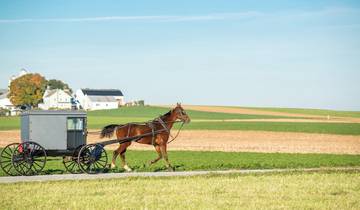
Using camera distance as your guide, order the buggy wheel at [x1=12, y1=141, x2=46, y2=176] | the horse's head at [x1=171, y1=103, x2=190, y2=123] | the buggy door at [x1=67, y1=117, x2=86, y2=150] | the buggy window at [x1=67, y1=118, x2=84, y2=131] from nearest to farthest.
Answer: the buggy wheel at [x1=12, y1=141, x2=46, y2=176] < the buggy door at [x1=67, y1=117, x2=86, y2=150] < the buggy window at [x1=67, y1=118, x2=84, y2=131] < the horse's head at [x1=171, y1=103, x2=190, y2=123]

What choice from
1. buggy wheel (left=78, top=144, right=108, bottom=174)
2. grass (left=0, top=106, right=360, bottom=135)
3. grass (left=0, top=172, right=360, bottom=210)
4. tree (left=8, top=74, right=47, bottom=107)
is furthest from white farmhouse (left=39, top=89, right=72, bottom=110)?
grass (left=0, top=172, right=360, bottom=210)

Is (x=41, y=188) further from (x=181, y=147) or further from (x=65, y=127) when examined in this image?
(x=181, y=147)

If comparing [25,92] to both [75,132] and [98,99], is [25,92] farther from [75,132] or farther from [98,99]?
[75,132]

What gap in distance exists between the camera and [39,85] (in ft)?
430

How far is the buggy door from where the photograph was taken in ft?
69.5

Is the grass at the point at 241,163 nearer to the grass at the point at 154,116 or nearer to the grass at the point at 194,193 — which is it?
the grass at the point at 194,193

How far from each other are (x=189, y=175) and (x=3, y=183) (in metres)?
5.82

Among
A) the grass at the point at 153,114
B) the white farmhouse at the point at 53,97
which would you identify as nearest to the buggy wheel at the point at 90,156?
the grass at the point at 153,114

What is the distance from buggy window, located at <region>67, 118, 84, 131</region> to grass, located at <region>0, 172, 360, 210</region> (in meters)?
3.80

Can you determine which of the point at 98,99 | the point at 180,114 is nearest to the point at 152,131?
the point at 180,114

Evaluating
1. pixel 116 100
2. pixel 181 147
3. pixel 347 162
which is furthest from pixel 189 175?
pixel 116 100

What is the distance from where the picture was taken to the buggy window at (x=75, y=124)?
70.1 feet

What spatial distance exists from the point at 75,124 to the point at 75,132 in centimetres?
31

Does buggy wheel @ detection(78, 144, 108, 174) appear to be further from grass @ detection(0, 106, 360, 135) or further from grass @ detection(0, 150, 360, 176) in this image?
grass @ detection(0, 106, 360, 135)
